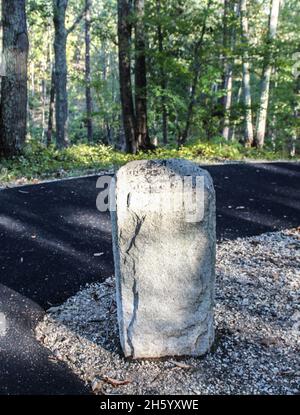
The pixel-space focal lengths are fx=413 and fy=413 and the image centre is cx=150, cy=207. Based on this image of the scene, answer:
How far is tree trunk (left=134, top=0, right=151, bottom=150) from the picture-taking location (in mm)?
10289

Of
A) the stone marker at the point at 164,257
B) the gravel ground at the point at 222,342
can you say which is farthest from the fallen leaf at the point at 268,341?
the stone marker at the point at 164,257

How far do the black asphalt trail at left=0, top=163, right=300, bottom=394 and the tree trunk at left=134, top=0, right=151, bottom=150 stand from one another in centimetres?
320

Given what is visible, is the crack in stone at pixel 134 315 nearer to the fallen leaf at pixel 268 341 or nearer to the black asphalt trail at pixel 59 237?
the black asphalt trail at pixel 59 237

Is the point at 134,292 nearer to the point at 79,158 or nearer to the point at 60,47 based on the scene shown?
the point at 79,158

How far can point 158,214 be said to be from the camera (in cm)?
295

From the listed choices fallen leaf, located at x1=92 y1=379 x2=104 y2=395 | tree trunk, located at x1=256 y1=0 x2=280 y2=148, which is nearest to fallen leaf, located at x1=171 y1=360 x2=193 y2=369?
fallen leaf, located at x1=92 y1=379 x2=104 y2=395

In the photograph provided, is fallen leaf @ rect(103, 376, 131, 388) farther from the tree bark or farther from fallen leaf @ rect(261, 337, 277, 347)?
the tree bark

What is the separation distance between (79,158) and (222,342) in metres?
7.86

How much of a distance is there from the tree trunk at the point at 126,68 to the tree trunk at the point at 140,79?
0.20 m

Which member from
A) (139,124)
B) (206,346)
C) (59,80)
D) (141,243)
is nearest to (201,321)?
(206,346)

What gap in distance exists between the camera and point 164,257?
3.06 metres

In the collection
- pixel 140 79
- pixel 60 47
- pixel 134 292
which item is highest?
pixel 60 47

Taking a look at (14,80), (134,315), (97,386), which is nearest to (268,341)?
(134,315)

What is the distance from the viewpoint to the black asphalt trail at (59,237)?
3219 millimetres
